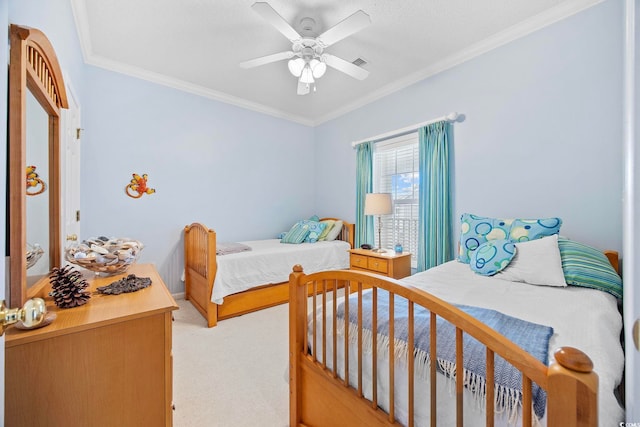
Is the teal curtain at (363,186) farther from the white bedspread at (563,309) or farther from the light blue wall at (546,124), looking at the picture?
the white bedspread at (563,309)

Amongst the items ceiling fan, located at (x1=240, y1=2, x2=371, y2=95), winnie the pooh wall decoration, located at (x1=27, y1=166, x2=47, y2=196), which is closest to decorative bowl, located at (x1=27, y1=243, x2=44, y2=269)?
winnie the pooh wall decoration, located at (x1=27, y1=166, x2=47, y2=196)

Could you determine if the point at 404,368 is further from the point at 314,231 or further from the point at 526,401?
the point at 314,231

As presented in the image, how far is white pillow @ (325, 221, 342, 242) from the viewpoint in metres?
3.80

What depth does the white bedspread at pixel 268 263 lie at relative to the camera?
261cm

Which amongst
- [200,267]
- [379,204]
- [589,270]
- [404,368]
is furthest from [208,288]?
[589,270]

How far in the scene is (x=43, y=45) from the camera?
3.39ft

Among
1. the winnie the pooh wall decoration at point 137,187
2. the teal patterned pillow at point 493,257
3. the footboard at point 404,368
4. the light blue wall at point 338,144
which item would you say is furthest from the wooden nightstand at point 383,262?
the winnie the pooh wall decoration at point 137,187

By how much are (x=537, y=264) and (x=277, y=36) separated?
2654mm

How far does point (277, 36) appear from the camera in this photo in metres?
2.37

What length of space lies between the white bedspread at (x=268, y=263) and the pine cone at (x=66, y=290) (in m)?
1.51

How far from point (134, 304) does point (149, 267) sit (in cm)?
70

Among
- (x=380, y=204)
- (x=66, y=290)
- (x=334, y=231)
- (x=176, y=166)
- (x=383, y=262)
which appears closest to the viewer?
(x=66, y=290)

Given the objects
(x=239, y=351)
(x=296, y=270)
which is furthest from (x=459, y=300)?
(x=239, y=351)

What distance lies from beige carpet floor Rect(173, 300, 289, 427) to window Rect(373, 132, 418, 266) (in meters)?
1.69
